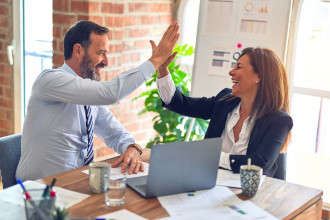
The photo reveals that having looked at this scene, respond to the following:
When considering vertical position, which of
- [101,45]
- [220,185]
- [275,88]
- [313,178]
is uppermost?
[101,45]

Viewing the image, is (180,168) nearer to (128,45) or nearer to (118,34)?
(118,34)

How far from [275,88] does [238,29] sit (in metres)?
0.86

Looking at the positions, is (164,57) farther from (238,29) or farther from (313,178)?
(313,178)

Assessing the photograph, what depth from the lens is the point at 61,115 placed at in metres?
2.28

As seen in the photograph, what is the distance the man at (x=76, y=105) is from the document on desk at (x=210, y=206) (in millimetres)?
320

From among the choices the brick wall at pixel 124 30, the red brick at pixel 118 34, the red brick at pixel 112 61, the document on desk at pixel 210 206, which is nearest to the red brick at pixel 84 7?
the brick wall at pixel 124 30

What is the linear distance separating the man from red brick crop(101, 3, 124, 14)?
935 millimetres

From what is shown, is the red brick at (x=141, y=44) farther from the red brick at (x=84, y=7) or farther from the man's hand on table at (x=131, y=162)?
the man's hand on table at (x=131, y=162)

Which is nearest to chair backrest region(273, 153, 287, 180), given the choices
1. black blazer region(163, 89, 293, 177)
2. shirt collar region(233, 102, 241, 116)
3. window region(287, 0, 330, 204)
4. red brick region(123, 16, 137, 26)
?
black blazer region(163, 89, 293, 177)

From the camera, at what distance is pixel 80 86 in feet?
7.09

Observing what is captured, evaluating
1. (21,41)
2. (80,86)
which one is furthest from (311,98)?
(21,41)

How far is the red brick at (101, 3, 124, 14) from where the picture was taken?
11.0 ft

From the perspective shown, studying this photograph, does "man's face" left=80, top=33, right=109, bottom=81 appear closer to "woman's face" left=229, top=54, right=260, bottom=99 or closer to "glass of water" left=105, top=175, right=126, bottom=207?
"woman's face" left=229, top=54, right=260, bottom=99

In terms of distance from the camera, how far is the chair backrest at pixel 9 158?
2201 mm
